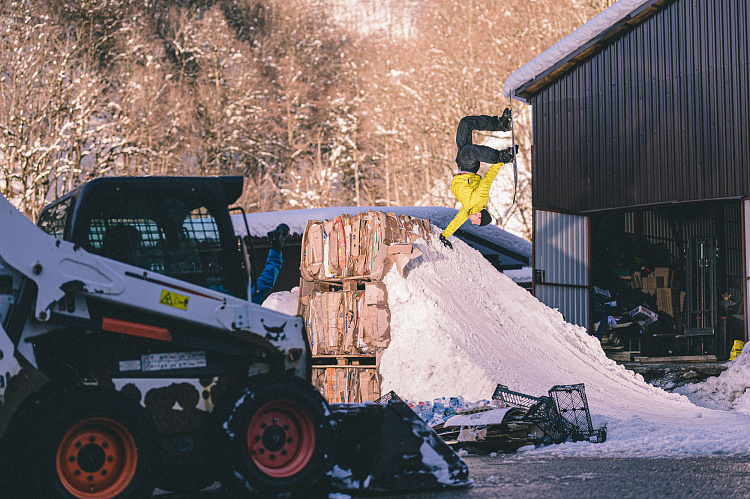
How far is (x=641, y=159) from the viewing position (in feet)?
63.6

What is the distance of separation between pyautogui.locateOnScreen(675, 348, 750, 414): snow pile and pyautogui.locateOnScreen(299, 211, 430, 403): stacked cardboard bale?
21.6 feet

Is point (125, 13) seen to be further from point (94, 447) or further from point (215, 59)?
point (94, 447)

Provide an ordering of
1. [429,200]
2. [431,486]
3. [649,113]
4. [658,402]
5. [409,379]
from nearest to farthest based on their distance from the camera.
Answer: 1. [431,486]
2. [409,379]
3. [658,402]
4. [649,113]
5. [429,200]

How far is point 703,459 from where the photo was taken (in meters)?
9.48

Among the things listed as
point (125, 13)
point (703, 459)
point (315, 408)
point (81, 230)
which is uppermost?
point (125, 13)

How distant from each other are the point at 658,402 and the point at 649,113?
7.65 m

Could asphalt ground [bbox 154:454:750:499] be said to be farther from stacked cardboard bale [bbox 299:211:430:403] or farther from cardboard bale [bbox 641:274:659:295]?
cardboard bale [bbox 641:274:659:295]

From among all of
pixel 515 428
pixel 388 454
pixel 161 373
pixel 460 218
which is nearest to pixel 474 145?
pixel 460 218

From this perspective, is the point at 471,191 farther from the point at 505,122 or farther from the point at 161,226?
the point at 161,226

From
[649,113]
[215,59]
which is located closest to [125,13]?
[215,59]

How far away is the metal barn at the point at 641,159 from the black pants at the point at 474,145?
7284mm

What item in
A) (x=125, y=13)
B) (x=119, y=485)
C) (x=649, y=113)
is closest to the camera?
(x=119, y=485)

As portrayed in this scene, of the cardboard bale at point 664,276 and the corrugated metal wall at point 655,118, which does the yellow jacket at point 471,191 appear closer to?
the corrugated metal wall at point 655,118

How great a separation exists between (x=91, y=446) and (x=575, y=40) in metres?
16.0
